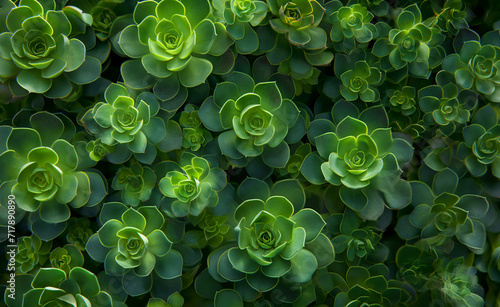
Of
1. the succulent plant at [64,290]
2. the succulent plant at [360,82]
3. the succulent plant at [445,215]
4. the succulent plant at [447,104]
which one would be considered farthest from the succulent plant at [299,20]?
the succulent plant at [64,290]

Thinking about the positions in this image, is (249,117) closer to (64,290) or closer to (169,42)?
(169,42)

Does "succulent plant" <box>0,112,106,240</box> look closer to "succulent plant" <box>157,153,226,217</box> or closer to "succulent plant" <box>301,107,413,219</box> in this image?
"succulent plant" <box>157,153,226,217</box>

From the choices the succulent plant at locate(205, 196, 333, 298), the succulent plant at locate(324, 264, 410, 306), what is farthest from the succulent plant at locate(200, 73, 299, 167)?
the succulent plant at locate(324, 264, 410, 306)

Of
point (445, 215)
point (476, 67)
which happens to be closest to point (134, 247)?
point (445, 215)

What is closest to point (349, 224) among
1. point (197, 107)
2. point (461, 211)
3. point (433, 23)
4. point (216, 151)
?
point (461, 211)

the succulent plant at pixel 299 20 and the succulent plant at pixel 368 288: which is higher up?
the succulent plant at pixel 299 20

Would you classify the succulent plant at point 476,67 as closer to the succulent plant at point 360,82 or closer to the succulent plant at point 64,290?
the succulent plant at point 360,82

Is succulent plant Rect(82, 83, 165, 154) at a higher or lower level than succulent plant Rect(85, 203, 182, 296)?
higher
